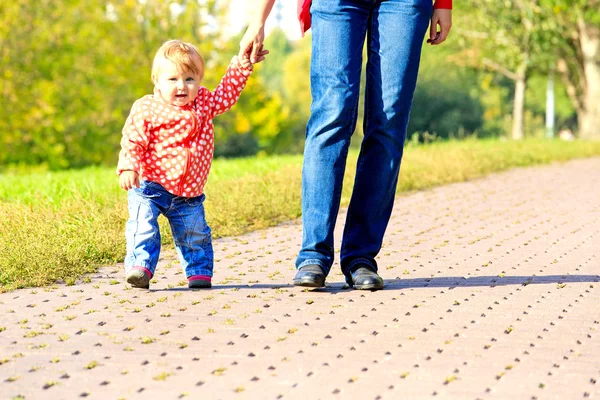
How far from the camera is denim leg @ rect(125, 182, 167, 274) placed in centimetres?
452

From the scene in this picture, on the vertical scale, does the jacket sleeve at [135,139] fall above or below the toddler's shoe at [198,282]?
above

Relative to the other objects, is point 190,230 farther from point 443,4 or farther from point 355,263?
point 443,4

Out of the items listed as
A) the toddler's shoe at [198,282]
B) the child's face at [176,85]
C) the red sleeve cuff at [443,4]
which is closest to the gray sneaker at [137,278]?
the toddler's shoe at [198,282]

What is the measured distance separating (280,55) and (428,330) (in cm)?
11423

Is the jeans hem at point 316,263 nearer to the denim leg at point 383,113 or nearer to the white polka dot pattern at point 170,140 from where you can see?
the denim leg at point 383,113

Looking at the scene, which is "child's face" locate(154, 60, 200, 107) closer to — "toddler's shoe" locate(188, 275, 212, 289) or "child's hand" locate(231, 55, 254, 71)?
"child's hand" locate(231, 55, 254, 71)

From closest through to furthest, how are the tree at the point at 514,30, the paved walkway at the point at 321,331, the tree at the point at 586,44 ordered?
1. the paved walkway at the point at 321,331
2. the tree at the point at 514,30
3. the tree at the point at 586,44

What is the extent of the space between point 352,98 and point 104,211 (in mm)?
2774

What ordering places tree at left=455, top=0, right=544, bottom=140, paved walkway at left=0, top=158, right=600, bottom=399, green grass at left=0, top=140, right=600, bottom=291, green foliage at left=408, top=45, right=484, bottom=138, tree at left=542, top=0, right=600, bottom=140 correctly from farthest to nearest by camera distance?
green foliage at left=408, top=45, right=484, bottom=138
tree at left=542, top=0, right=600, bottom=140
tree at left=455, top=0, right=544, bottom=140
green grass at left=0, top=140, right=600, bottom=291
paved walkway at left=0, top=158, right=600, bottom=399

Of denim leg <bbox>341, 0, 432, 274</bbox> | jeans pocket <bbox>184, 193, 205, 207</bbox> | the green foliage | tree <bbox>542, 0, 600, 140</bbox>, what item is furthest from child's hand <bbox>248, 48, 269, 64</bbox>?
the green foliage

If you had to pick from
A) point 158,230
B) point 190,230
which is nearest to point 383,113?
point 190,230

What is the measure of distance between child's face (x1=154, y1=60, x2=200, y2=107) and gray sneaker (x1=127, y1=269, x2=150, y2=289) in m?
0.78

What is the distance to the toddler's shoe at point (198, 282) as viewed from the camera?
456 centimetres

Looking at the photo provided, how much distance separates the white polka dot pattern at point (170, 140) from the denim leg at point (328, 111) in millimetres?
414
